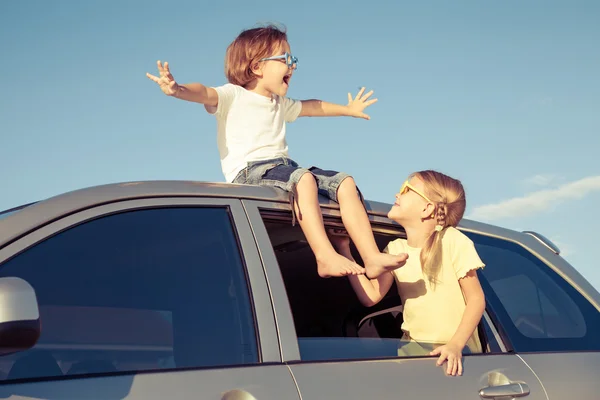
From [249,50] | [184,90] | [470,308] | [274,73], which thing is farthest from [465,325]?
[249,50]

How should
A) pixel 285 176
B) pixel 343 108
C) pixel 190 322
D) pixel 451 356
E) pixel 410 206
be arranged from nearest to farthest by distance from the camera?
pixel 190 322
pixel 451 356
pixel 285 176
pixel 410 206
pixel 343 108

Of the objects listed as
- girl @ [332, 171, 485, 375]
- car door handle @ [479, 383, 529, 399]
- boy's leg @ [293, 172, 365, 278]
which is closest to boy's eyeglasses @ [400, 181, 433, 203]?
girl @ [332, 171, 485, 375]

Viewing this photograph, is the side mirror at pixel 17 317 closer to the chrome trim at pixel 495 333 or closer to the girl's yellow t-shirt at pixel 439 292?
the girl's yellow t-shirt at pixel 439 292

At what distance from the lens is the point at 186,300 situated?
111 inches

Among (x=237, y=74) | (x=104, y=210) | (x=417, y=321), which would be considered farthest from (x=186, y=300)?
(x=237, y=74)

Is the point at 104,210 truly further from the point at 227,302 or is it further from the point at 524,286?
the point at 524,286

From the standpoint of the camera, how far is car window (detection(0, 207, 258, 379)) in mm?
2509

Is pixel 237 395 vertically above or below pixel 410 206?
below

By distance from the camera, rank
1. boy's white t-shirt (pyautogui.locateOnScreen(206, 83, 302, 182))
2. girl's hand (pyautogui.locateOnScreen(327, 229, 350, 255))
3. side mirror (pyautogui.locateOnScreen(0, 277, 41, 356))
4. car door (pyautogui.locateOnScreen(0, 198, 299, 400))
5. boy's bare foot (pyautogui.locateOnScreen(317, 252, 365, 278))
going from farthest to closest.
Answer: boy's white t-shirt (pyautogui.locateOnScreen(206, 83, 302, 182)), girl's hand (pyautogui.locateOnScreen(327, 229, 350, 255)), boy's bare foot (pyautogui.locateOnScreen(317, 252, 365, 278)), car door (pyautogui.locateOnScreen(0, 198, 299, 400)), side mirror (pyautogui.locateOnScreen(0, 277, 41, 356))

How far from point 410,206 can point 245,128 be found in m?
1.08

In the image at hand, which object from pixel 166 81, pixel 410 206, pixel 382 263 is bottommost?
pixel 382 263

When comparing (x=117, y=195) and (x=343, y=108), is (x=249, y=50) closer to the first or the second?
(x=343, y=108)

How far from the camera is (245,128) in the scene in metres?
4.52

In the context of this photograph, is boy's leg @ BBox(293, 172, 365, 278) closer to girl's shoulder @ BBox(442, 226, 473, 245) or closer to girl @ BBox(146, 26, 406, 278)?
girl @ BBox(146, 26, 406, 278)
